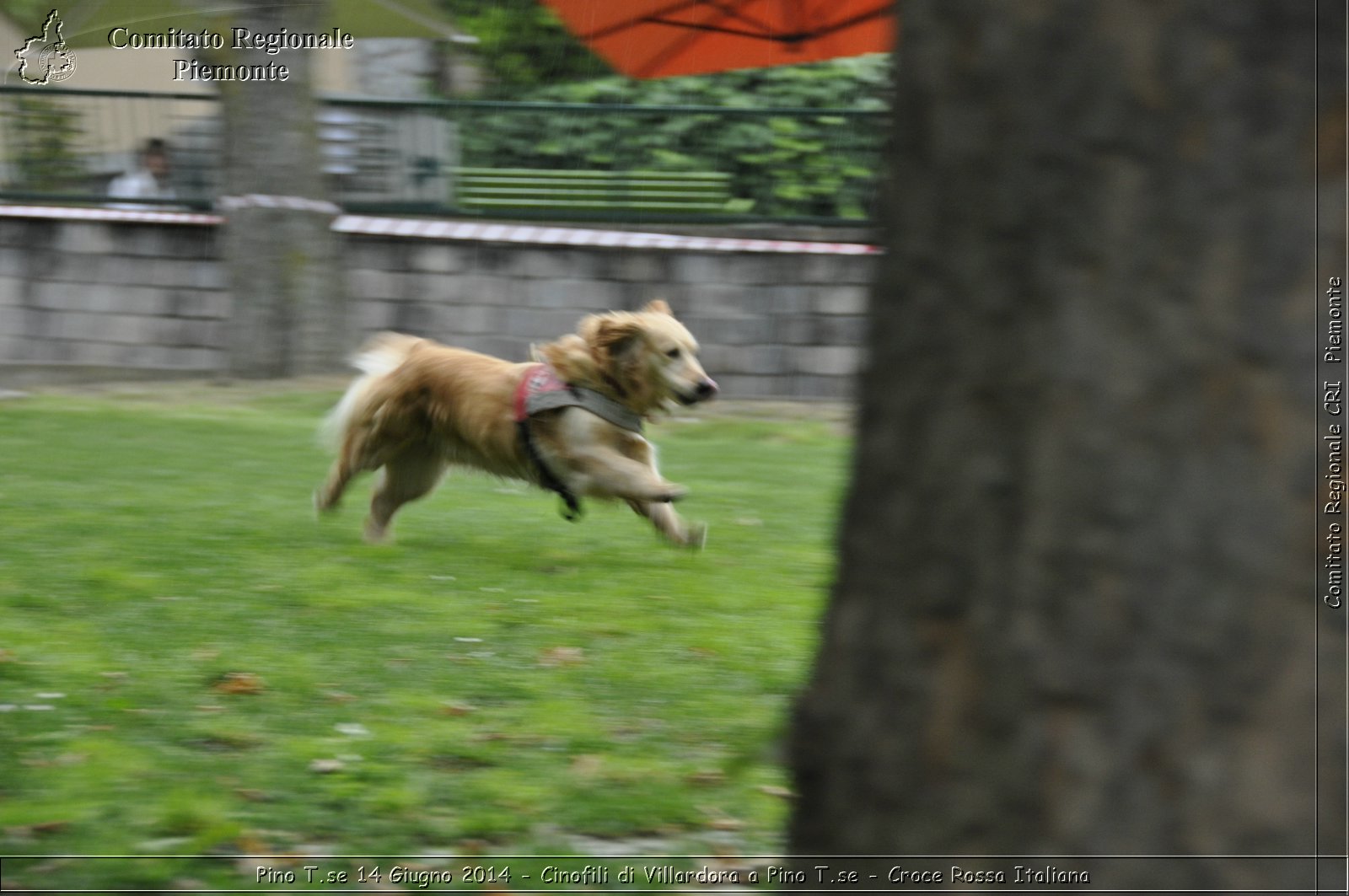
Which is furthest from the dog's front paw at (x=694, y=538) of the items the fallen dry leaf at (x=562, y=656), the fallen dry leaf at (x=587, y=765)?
the fallen dry leaf at (x=587, y=765)

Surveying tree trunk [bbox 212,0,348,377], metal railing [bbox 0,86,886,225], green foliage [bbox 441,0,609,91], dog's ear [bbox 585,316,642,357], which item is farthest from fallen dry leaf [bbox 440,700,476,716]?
green foliage [bbox 441,0,609,91]

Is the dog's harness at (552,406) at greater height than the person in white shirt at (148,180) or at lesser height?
lesser

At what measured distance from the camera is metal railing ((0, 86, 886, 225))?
15.5 m

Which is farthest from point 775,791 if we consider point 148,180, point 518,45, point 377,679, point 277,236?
point 518,45

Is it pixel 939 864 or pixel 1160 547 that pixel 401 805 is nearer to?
pixel 939 864

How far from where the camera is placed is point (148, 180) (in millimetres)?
15867

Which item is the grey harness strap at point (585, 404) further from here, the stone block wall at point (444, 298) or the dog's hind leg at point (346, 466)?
the stone block wall at point (444, 298)

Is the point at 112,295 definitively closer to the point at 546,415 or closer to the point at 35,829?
the point at 546,415

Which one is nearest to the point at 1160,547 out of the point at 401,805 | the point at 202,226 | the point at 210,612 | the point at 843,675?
the point at 843,675

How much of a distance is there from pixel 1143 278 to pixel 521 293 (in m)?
13.1

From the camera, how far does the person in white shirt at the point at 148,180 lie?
1585 cm

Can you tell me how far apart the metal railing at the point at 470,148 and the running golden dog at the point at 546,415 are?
8.34 meters

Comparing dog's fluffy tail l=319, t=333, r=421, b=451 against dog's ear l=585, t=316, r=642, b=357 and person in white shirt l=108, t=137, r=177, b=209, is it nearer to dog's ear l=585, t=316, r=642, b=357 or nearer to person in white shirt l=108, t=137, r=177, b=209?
dog's ear l=585, t=316, r=642, b=357

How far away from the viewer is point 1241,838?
81.9 inches
